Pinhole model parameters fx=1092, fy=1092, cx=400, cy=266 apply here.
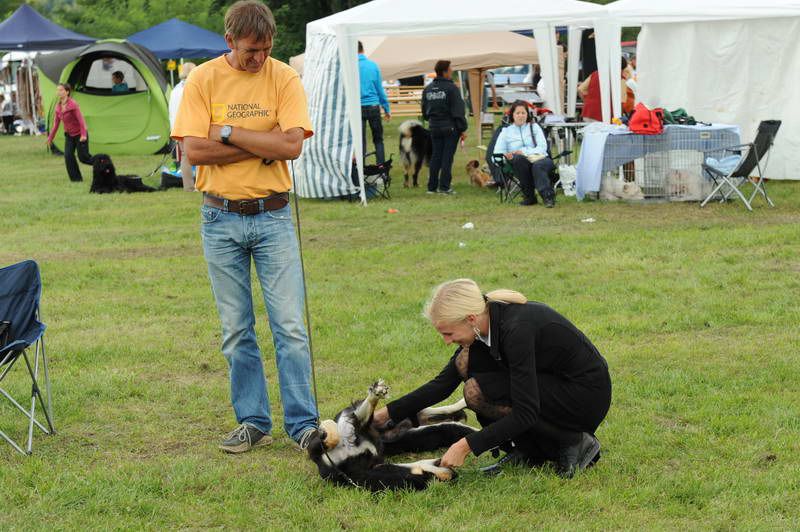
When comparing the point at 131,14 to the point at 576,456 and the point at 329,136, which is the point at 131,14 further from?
the point at 576,456

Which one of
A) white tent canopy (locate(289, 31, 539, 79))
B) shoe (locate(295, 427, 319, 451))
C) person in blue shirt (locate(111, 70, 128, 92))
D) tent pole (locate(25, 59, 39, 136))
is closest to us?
shoe (locate(295, 427, 319, 451))

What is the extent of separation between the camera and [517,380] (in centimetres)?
402

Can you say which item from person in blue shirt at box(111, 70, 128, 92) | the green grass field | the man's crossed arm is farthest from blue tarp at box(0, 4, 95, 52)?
the man's crossed arm

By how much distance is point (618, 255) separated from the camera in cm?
909

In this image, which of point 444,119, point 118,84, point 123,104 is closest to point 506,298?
point 444,119

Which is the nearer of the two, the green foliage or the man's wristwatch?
the man's wristwatch

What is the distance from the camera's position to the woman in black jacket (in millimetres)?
4008

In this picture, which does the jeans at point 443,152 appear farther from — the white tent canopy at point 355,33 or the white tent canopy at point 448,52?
the white tent canopy at point 448,52

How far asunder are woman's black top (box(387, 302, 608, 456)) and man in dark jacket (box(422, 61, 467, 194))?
32.2ft

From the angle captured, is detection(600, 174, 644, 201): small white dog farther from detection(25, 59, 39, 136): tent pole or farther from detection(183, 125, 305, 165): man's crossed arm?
detection(25, 59, 39, 136): tent pole

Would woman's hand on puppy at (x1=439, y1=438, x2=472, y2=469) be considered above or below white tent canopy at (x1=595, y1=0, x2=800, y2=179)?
below

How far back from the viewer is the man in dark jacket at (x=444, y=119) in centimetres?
1385

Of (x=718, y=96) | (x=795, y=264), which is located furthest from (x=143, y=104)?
(x=795, y=264)

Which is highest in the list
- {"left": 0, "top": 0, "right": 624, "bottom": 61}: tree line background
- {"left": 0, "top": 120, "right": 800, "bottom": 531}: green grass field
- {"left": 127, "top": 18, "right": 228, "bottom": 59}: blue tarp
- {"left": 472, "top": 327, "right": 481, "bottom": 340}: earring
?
{"left": 0, "top": 0, "right": 624, "bottom": 61}: tree line background
